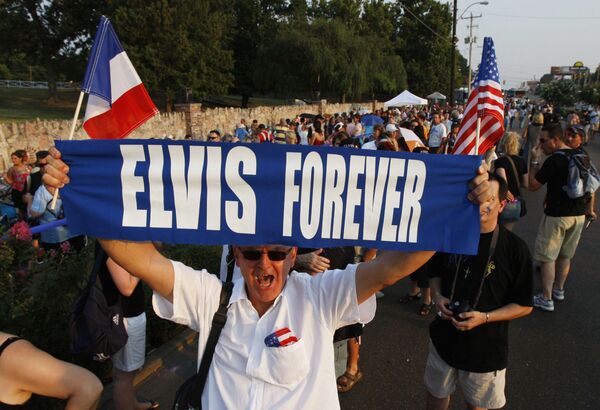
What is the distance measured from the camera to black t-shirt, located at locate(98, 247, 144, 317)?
9.64ft

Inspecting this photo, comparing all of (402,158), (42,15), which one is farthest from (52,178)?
(42,15)

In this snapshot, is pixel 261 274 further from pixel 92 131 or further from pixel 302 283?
pixel 92 131

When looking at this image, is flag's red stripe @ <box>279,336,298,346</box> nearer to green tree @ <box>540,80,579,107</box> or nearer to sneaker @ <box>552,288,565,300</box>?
sneaker @ <box>552,288,565,300</box>

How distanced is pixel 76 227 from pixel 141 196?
1.04 feet

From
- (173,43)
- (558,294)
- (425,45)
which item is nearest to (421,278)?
(558,294)

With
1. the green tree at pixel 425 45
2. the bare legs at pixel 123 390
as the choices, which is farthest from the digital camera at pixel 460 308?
the green tree at pixel 425 45

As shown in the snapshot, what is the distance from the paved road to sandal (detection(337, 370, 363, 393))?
0.05 meters

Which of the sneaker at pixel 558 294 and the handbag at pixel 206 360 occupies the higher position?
the handbag at pixel 206 360

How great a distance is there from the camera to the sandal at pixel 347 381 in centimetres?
384

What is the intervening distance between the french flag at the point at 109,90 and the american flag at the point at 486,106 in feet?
7.85

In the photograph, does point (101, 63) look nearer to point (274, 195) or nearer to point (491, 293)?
point (274, 195)

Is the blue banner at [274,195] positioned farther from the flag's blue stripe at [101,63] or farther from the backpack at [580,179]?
the backpack at [580,179]

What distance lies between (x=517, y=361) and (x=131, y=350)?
11.5 feet

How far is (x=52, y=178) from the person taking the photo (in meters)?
1.81
